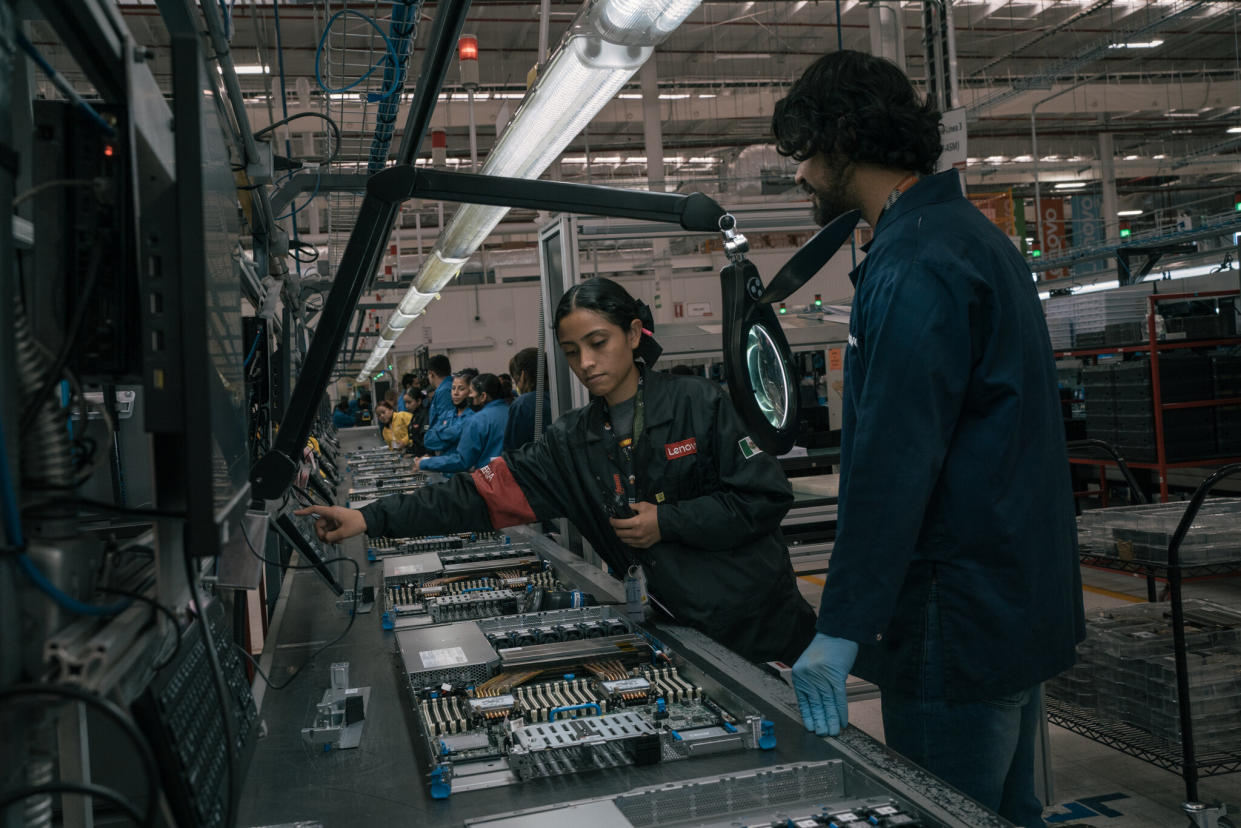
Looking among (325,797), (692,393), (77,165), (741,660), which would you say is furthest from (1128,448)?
(77,165)

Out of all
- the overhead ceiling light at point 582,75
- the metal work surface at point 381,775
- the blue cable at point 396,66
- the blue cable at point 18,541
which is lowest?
the metal work surface at point 381,775

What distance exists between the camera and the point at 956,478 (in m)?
1.31

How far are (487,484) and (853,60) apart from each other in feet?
4.13

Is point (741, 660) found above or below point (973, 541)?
below

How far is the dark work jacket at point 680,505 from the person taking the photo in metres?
2.07

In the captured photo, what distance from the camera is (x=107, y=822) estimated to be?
123 cm

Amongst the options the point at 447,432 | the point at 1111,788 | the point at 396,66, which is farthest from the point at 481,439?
Result: the point at 1111,788

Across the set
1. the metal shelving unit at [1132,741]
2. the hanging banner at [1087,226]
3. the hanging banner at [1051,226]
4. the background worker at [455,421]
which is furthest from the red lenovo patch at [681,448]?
the hanging banner at [1087,226]

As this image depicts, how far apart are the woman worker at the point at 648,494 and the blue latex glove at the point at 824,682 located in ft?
2.36

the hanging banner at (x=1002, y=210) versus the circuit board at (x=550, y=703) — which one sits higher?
the hanging banner at (x=1002, y=210)

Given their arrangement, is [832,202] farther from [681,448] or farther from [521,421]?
[521,421]

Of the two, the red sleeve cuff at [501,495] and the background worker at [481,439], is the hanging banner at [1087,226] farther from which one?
the red sleeve cuff at [501,495]

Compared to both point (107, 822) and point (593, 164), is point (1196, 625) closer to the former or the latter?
point (107, 822)

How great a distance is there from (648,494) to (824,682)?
3.02ft
